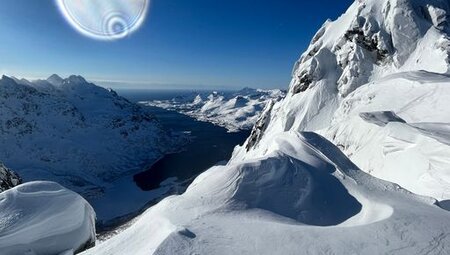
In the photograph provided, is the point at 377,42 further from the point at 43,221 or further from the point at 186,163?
the point at 186,163

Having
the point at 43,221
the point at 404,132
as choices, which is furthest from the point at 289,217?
the point at 404,132

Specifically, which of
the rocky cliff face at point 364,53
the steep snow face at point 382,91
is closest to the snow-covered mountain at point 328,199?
the steep snow face at point 382,91

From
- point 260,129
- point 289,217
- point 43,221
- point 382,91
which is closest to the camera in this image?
point 289,217

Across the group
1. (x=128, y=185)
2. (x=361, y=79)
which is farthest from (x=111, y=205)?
(x=361, y=79)

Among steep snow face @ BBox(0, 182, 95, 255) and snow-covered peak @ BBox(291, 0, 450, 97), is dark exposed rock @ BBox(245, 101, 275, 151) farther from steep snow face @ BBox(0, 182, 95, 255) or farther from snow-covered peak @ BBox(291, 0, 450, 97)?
steep snow face @ BBox(0, 182, 95, 255)

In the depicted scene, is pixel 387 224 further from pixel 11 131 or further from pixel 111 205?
pixel 11 131

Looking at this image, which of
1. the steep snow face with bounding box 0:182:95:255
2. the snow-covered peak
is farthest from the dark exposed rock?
the steep snow face with bounding box 0:182:95:255
